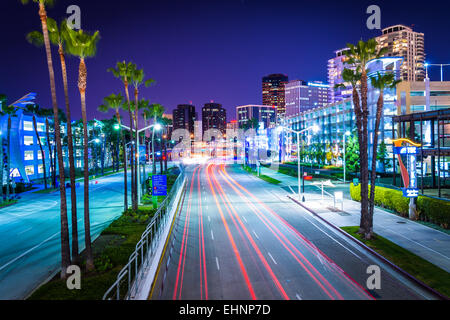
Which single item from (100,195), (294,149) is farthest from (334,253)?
(294,149)

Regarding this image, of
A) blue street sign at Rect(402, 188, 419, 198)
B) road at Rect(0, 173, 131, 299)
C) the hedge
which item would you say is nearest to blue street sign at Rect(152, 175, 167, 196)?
road at Rect(0, 173, 131, 299)

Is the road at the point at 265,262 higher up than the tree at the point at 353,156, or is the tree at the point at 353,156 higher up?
the tree at the point at 353,156

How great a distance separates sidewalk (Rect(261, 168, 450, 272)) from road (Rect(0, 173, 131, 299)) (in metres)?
18.8

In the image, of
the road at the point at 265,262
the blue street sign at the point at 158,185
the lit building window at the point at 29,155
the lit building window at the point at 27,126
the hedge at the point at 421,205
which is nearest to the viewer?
the road at the point at 265,262

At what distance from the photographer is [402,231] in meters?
21.0

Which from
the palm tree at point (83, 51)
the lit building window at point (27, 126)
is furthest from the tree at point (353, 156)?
the lit building window at point (27, 126)

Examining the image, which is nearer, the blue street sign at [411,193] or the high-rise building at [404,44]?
the blue street sign at [411,193]

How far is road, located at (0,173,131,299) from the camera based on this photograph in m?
14.2

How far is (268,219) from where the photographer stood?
25359mm

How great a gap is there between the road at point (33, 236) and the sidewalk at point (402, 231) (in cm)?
1883

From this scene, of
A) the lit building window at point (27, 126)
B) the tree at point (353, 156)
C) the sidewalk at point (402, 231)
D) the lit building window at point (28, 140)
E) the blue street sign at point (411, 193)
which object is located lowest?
the sidewalk at point (402, 231)

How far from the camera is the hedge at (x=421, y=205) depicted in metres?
21.7

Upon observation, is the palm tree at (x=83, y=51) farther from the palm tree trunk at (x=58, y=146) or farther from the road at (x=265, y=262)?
the road at (x=265, y=262)

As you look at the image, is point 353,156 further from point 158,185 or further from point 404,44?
point 404,44
